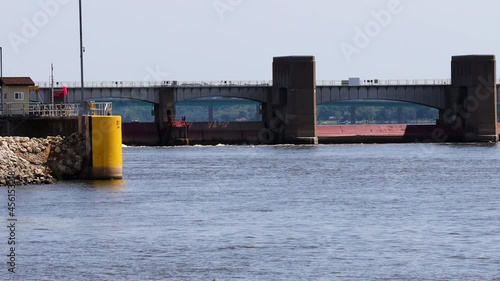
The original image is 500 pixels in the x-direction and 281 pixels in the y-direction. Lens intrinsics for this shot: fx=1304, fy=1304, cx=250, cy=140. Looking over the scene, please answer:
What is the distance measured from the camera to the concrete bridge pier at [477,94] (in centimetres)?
15662

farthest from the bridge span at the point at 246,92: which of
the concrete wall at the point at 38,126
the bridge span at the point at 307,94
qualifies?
the concrete wall at the point at 38,126

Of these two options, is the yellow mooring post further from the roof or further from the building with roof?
the roof

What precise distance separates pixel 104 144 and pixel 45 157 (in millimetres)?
3417

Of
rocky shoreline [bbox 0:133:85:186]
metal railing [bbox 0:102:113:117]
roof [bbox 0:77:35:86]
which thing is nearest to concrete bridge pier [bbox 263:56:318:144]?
metal railing [bbox 0:102:113:117]

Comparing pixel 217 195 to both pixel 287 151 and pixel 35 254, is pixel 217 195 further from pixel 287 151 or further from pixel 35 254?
pixel 287 151

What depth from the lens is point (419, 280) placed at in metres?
35.6

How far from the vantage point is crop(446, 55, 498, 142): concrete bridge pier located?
514 feet

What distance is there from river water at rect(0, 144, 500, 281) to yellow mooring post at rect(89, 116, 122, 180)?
1261 millimetres

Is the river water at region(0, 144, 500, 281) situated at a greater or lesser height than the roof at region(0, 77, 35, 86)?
lesser

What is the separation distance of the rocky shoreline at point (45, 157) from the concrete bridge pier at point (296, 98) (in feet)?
281

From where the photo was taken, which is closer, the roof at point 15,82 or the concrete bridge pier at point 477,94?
the roof at point 15,82

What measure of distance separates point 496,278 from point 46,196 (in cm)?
2834

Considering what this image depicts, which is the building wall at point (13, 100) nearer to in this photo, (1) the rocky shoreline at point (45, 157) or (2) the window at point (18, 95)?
(2) the window at point (18, 95)

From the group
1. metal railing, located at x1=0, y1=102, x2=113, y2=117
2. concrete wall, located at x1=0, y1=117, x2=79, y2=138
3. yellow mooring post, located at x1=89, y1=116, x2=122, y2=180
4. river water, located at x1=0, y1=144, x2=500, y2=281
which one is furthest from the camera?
metal railing, located at x1=0, y1=102, x2=113, y2=117
